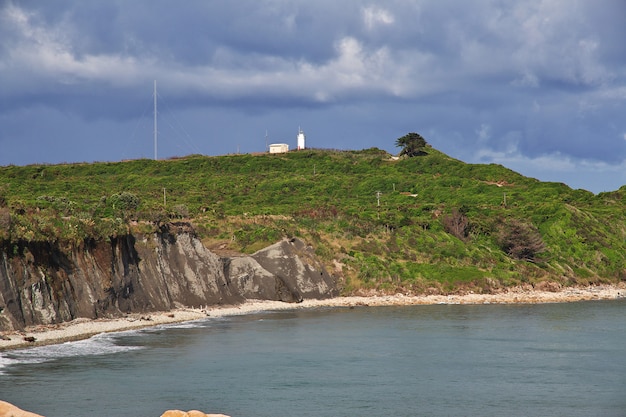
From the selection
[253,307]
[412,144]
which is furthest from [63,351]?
[412,144]

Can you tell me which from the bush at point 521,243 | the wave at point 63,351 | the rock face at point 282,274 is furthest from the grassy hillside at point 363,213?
the wave at point 63,351

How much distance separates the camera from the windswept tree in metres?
174

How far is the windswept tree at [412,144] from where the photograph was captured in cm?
17450

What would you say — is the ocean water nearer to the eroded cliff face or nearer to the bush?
the eroded cliff face

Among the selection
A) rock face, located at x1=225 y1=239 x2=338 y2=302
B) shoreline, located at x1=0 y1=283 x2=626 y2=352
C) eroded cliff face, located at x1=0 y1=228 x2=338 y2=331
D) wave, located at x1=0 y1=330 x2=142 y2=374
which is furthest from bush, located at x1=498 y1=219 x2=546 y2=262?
wave, located at x1=0 y1=330 x2=142 y2=374

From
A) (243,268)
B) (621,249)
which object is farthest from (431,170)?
(243,268)

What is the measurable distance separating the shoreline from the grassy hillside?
301 centimetres

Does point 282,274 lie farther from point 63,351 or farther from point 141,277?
point 63,351

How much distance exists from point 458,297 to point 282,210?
117 ft

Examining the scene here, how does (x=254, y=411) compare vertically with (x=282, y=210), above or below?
below

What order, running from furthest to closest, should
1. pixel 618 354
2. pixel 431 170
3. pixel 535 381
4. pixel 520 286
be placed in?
pixel 431 170 → pixel 520 286 → pixel 618 354 → pixel 535 381

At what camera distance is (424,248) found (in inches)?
3570

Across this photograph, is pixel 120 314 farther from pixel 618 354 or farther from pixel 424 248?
pixel 424 248

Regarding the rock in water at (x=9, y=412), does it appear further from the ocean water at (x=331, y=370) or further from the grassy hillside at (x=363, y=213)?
the grassy hillside at (x=363, y=213)
